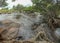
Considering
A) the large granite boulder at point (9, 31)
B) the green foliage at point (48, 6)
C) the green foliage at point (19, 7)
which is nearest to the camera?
the large granite boulder at point (9, 31)

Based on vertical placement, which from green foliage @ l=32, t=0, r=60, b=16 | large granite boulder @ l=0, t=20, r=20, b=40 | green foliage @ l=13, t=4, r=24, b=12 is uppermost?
green foliage @ l=13, t=4, r=24, b=12

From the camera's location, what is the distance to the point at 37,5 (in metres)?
6.38

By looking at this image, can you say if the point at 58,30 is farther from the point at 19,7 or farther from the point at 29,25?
the point at 19,7

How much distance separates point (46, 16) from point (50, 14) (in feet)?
0.91

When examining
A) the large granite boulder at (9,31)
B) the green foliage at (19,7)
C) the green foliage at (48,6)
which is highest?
the green foliage at (19,7)

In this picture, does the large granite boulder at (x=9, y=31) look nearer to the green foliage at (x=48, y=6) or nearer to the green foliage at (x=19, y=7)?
the green foliage at (x=48, y=6)

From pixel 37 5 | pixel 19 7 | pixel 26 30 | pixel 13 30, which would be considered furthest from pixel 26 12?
pixel 13 30

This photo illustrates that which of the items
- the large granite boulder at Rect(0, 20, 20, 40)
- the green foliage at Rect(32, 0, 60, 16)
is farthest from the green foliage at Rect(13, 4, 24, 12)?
the large granite boulder at Rect(0, 20, 20, 40)

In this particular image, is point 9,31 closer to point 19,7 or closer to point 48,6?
point 48,6

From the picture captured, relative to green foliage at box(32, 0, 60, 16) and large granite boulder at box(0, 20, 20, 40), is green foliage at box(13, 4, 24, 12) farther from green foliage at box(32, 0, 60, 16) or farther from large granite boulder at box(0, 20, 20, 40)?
large granite boulder at box(0, 20, 20, 40)

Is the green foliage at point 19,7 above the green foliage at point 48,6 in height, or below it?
above

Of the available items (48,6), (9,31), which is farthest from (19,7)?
(9,31)

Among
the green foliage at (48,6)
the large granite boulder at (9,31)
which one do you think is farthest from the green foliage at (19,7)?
the large granite boulder at (9,31)

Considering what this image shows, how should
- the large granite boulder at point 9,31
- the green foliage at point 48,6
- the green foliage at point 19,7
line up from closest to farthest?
the large granite boulder at point 9,31 < the green foliage at point 48,6 < the green foliage at point 19,7
